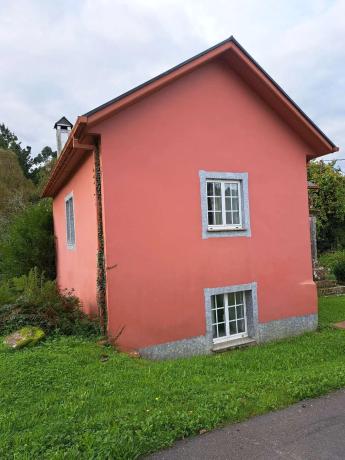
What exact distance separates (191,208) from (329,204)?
55.8 ft

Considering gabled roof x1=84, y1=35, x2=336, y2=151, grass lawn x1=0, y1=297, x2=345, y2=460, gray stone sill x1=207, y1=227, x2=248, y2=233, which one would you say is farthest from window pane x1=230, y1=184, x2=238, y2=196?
grass lawn x1=0, y1=297, x2=345, y2=460

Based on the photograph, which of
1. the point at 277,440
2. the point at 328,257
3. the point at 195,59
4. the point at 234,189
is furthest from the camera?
the point at 328,257

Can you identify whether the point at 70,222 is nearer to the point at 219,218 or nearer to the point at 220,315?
the point at 219,218

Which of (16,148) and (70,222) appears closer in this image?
(70,222)

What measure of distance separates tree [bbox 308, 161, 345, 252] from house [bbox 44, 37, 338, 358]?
13539 millimetres

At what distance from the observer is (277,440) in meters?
3.56

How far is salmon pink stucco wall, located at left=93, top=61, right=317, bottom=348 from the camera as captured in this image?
6.91m

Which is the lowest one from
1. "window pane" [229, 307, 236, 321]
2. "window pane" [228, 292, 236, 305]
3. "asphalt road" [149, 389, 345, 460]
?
"asphalt road" [149, 389, 345, 460]

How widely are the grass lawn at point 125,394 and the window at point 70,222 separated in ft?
12.8

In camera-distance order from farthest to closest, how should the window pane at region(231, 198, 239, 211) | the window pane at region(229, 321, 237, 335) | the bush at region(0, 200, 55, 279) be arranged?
the bush at region(0, 200, 55, 279), the window pane at region(229, 321, 237, 335), the window pane at region(231, 198, 239, 211)

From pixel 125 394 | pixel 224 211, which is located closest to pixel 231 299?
pixel 224 211

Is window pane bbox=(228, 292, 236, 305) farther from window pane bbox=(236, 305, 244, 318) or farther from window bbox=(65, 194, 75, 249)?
window bbox=(65, 194, 75, 249)

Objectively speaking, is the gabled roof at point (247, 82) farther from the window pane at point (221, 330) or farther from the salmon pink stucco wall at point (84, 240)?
the window pane at point (221, 330)

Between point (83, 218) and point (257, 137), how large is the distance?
437cm
